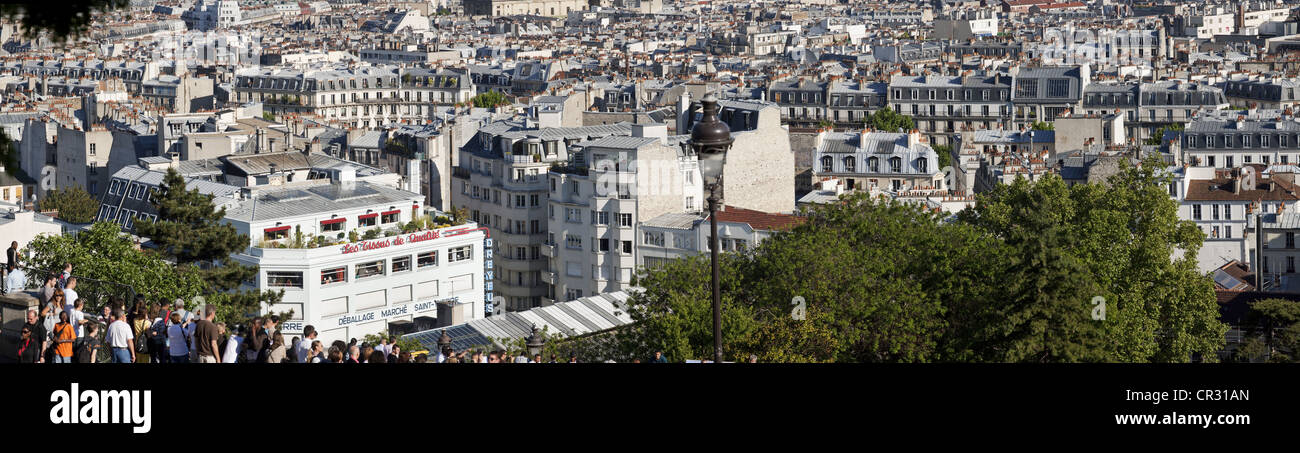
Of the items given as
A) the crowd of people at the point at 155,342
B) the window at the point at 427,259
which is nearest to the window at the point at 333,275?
the window at the point at 427,259

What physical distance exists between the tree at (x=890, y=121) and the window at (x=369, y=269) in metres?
41.5

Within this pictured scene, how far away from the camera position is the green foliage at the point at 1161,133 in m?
72.2

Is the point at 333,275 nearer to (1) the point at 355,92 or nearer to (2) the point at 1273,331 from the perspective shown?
(2) the point at 1273,331

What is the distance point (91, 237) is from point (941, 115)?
188 ft

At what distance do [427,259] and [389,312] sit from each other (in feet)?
4.60

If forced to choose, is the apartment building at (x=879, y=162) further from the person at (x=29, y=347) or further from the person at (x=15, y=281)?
the person at (x=29, y=347)

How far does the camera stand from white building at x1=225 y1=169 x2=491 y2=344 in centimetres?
3803

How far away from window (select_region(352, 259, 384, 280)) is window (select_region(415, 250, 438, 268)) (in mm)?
881

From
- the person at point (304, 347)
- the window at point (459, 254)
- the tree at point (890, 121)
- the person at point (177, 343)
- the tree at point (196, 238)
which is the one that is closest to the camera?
the person at point (177, 343)

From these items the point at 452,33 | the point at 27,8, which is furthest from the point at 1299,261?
the point at 452,33

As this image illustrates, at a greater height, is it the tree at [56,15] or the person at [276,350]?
the tree at [56,15]

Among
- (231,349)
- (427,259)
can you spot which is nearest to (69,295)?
(231,349)

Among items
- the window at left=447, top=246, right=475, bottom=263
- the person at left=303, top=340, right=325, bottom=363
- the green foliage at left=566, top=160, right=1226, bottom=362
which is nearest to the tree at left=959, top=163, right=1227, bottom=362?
the green foliage at left=566, top=160, right=1226, bottom=362
